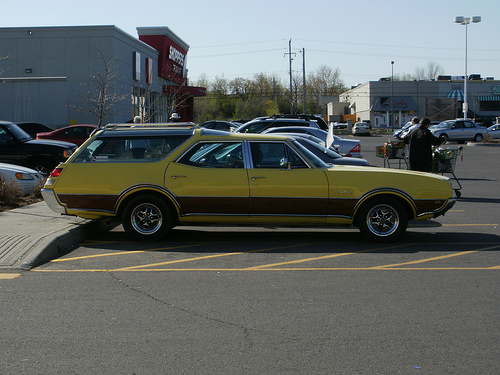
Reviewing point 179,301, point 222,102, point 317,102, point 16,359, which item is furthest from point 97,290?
point 317,102

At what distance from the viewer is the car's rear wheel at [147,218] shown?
Result: 8.80m

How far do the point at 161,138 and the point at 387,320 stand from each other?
5.05 m

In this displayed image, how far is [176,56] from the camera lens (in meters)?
48.9

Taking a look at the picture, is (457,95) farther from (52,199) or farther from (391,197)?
(52,199)

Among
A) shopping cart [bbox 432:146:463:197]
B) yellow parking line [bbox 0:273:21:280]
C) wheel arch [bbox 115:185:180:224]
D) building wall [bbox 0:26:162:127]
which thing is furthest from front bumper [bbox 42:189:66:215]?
building wall [bbox 0:26:162:127]

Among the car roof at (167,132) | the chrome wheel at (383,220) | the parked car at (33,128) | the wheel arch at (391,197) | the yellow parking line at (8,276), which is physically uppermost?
the parked car at (33,128)

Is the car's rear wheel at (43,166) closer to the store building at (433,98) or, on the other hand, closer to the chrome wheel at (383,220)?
the chrome wheel at (383,220)

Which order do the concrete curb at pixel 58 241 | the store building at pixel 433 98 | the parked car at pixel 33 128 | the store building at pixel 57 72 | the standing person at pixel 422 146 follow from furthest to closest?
the store building at pixel 433 98 → the store building at pixel 57 72 → the parked car at pixel 33 128 → the standing person at pixel 422 146 → the concrete curb at pixel 58 241

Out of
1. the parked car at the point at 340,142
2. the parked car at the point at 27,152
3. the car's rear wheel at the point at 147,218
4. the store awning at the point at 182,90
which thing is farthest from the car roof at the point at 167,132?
the store awning at the point at 182,90

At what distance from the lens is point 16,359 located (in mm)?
4312

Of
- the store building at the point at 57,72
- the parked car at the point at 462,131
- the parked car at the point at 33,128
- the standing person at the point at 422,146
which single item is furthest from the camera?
the parked car at the point at 462,131

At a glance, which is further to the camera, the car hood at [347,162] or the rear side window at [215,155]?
the car hood at [347,162]

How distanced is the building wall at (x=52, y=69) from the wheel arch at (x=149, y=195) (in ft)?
79.8

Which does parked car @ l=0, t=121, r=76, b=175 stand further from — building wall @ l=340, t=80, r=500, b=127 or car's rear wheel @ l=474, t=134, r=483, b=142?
building wall @ l=340, t=80, r=500, b=127
